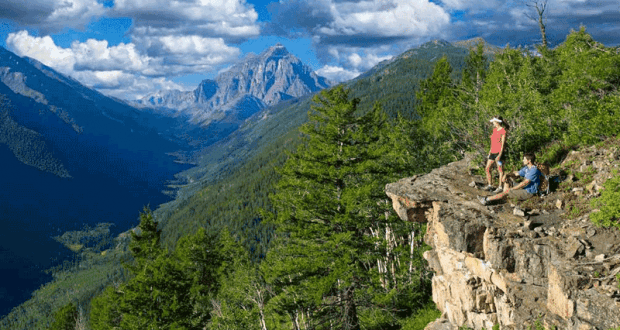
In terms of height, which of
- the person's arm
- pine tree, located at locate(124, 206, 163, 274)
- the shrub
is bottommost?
the shrub

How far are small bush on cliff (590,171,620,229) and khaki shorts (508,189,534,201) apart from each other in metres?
2.55

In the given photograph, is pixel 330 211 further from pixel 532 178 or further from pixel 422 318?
pixel 532 178

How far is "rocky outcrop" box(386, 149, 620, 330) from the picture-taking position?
844 cm

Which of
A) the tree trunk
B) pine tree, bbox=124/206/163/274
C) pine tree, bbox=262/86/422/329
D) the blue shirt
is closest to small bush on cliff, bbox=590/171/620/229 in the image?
the blue shirt

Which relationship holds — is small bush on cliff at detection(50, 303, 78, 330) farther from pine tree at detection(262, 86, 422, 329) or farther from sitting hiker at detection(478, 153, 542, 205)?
sitting hiker at detection(478, 153, 542, 205)

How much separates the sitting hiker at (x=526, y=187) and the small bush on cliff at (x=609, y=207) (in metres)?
2.43

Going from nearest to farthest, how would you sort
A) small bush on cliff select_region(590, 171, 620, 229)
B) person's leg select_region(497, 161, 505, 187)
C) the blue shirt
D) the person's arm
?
small bush on cliff select_region(590, 171, 620, 229) < the blue shirt < the person's arm < person's leg select_region(497, 161, 505, 187)

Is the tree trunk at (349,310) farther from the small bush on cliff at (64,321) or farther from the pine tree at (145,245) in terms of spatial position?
the small bush on cliff at (64,321)

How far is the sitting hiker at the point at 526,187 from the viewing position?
11.7m

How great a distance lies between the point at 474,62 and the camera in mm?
50062

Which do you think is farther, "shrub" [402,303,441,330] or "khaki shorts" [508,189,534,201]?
"shrub" [402,303,441,330]

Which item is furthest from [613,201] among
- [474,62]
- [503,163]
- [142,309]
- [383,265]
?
[474,62]

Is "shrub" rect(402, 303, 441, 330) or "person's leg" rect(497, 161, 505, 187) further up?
"person's leg" rect(497, 161, 505, 187)

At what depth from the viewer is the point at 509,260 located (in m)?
10.4
